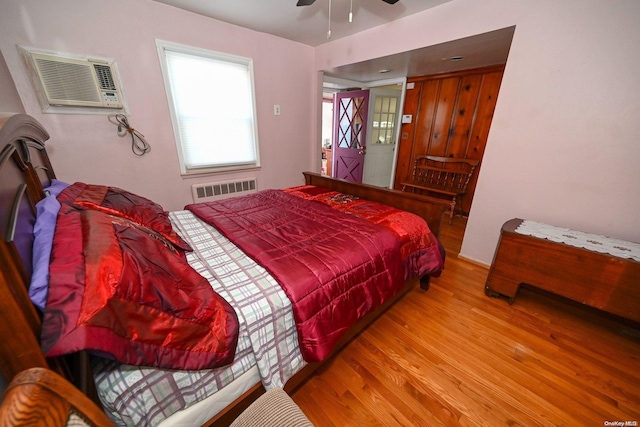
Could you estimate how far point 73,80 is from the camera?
1.98 m

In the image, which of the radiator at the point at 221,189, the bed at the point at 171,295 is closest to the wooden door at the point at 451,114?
A: the bed at the point at 171,295

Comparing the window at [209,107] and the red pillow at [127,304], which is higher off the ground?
the window at [209,107]

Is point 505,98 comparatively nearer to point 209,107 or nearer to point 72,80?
point 209,107

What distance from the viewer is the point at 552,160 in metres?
1.88

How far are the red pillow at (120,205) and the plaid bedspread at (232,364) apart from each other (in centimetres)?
20

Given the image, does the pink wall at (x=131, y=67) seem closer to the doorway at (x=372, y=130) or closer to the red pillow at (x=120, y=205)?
the red pillow at (x=120, y=205)

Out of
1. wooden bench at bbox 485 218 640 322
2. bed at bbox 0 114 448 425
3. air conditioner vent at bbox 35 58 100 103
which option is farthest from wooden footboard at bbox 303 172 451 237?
air conditioner vent at bbox 35 58 100 103

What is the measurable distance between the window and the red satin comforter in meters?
1.05

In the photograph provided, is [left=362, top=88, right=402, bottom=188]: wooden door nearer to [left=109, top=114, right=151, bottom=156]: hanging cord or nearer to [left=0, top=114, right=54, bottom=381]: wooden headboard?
[left=109, top=114, right=151, bottom=156]: hanging cord

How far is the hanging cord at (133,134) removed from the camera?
224 centimetres

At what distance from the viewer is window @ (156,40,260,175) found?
2477 millimetres

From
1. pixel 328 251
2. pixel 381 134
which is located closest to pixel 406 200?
pixel 328 251

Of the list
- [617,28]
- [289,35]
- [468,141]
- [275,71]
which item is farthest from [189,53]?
[468,141]

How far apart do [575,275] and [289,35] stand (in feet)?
12.2
